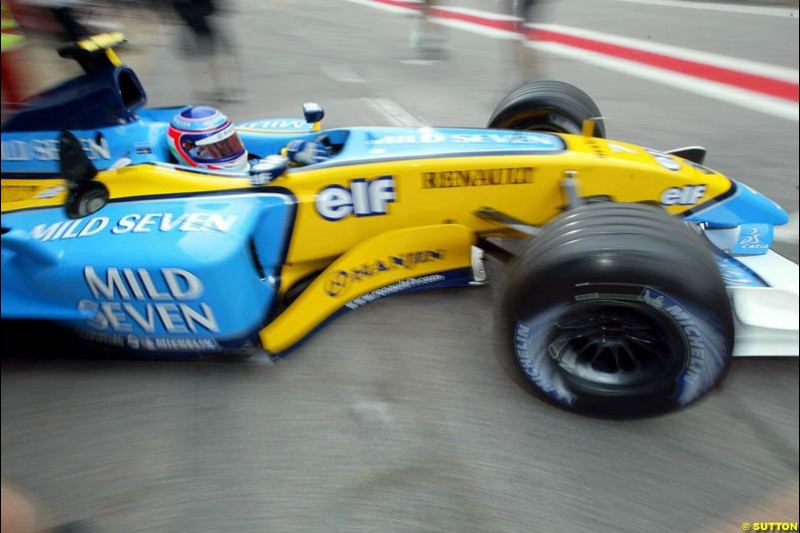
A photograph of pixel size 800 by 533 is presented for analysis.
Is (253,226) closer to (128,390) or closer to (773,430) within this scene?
(128,390)

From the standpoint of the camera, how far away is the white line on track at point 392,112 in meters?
4.66

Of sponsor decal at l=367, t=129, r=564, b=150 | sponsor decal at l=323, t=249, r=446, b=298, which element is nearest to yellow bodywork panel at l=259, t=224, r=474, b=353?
sponsor decal at l=323, t=249, r=446, b=298

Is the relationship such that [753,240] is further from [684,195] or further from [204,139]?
[204,139]

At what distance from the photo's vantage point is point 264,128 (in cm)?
331

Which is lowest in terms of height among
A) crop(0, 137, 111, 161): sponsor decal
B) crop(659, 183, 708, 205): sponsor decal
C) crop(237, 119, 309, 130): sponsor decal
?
crop(659, 183, 708, 205): sponsor decal

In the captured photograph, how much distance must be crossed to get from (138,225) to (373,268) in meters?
0.99

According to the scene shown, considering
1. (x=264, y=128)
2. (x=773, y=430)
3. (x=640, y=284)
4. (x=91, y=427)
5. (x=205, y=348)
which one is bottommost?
(x=773, y=430)

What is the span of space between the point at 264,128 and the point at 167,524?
2.27 metres

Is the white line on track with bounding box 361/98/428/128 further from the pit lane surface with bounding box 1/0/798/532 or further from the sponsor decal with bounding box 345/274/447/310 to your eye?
the sponsor decal with bounding box 345/274/447/310

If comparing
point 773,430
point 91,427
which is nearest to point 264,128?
point 91,427

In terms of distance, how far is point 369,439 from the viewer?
2002mm

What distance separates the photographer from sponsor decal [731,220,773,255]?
7.69 feet

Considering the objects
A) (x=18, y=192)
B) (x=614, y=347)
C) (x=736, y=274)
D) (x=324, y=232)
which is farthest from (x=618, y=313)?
(x=18, y=192)

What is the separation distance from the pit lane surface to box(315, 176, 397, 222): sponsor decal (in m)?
0.54
